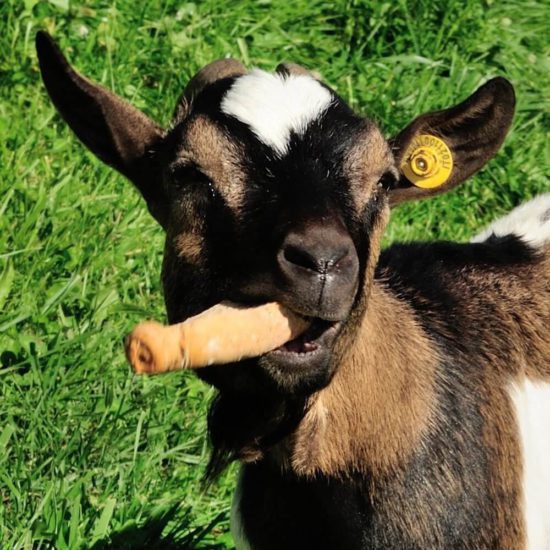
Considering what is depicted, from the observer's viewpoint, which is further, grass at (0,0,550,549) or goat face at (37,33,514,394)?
grass at (0,0,550,549)

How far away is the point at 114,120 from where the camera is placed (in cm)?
457

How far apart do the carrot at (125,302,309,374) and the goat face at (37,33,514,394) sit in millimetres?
63

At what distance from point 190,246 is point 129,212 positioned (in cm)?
238

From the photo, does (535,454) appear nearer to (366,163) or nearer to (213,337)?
(366,163)

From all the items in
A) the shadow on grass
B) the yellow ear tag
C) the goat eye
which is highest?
the yellow ear tag

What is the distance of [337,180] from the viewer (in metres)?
4.06

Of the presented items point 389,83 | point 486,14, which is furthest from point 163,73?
point 486,14

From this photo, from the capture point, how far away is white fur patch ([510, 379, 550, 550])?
4.62m

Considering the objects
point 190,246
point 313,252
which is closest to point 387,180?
point 190,246

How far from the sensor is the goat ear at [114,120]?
452cm

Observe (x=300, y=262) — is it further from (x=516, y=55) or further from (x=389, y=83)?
(x=516, y=55)

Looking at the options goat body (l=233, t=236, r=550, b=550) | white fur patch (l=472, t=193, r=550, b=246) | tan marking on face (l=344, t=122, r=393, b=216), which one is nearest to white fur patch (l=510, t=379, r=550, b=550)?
goat body (l=233, t=236, r=550, b=550)

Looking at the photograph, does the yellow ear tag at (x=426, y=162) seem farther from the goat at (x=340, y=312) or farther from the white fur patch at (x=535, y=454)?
the white fur patch at (x=535, y=454)

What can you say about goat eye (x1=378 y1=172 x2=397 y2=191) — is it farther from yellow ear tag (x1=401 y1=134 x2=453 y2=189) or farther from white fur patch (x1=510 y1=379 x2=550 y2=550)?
white fur patch (x1=510 y1=379 x2=550 y2=550)
